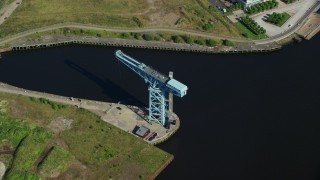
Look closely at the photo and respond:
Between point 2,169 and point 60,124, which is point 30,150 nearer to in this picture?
point 2,169

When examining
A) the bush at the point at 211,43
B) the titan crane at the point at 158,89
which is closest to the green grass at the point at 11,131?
the titan crane at the point at 158,89

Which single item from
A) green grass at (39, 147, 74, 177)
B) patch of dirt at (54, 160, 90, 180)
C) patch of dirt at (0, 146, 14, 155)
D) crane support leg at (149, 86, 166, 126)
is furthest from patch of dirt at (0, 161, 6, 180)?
crane support leg at (149, 86, 166, 126)

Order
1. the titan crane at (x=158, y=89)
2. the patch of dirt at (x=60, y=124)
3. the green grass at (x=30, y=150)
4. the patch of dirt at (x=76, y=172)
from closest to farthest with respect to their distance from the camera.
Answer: the patch of dirt at (x=76, y=172), the green grass at (x=30, y=150), the titan crane at (x=158, y=89), the patch of dirt at (x=60, y=124)

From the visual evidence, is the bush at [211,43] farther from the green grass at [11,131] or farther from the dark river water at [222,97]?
the green grass at [11,131]

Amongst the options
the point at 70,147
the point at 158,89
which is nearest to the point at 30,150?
the point at 70,147

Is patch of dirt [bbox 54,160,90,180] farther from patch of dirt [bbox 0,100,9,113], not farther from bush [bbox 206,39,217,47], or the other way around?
bush [bbox 206,39,217,47]

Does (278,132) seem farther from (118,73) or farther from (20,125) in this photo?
(20,125)
